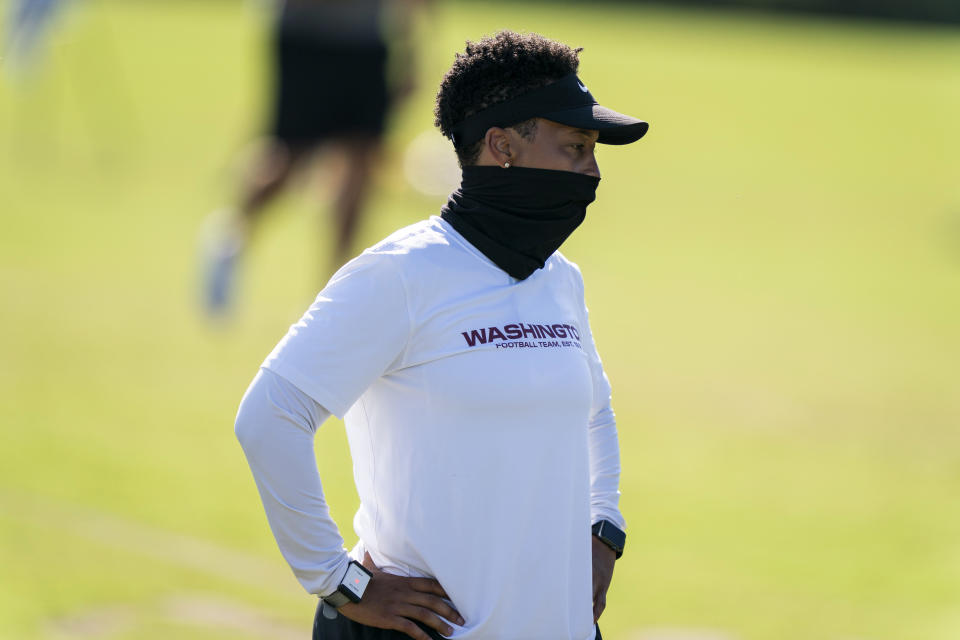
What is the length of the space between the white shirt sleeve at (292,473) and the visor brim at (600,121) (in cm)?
77

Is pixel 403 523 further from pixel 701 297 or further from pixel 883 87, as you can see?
pixel 883 87

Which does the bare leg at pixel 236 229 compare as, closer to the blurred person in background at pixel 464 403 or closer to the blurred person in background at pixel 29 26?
the blurred person in background at pixel 29 26

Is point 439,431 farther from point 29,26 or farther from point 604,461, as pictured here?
point 29,26

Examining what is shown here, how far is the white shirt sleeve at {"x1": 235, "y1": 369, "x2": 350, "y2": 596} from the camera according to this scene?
8.27ft

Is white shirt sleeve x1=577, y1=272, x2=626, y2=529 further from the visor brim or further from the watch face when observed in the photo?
the watch face

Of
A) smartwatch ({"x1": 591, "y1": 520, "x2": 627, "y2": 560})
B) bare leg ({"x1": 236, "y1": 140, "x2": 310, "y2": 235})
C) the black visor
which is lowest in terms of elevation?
smartwatch ({"x1": 591, "y1": 520, "x2": 627, "y2": 560})

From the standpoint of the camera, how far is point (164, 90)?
63.0 ft

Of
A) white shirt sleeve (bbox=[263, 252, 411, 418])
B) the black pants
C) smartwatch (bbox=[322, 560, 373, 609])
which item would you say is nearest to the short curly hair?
white shirt sleeve (bbox=[263, 252, 411, 418])

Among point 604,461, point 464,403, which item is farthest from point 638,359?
point 464,403

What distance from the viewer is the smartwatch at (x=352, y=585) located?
258 centimetres

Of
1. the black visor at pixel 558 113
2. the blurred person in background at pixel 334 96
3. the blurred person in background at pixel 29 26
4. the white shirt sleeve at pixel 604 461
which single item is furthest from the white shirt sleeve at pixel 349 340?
the blurred person in background at pixel 29 26

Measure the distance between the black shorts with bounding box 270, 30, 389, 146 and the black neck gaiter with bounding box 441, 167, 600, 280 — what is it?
20.7 ft

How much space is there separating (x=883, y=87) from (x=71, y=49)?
13328mm

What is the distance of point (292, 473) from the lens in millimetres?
2551
